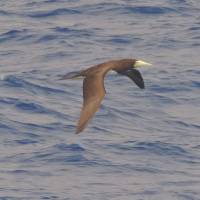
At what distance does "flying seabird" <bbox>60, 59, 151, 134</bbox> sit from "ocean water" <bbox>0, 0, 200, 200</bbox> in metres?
2.02

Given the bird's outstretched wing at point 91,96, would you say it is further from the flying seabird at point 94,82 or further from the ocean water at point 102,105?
the ocean water at point 102,105

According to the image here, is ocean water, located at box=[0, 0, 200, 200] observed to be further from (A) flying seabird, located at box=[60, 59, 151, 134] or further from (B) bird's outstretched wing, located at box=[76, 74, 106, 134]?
(B) bird's outstretched wing, located at box=[76, 74, 106, 134]

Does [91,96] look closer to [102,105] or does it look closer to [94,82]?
[94,82]

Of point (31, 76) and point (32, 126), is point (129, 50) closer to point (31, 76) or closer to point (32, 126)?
point (31, 76)

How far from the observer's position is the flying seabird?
43.9ft

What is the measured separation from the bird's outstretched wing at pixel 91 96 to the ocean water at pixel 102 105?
2446 mm

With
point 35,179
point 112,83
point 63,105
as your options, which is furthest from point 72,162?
point 112,83

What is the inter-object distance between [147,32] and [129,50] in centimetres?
160

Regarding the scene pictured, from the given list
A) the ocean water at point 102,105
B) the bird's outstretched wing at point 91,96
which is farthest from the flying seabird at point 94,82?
the ocean water at point 102,105

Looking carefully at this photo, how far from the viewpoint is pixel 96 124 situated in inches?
760

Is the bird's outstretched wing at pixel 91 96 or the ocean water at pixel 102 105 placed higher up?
the bird's outstretched wing at pixel 91 96

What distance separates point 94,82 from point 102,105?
5830mm

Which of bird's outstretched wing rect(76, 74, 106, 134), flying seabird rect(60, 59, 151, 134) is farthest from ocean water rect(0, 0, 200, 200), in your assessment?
bird's outstretched wing rect(76, 74, 106, 134)

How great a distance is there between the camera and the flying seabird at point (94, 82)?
13367mm
